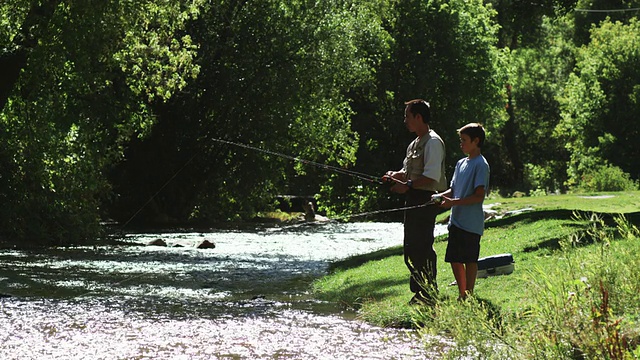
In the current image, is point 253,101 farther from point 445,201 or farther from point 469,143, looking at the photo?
point 445,201

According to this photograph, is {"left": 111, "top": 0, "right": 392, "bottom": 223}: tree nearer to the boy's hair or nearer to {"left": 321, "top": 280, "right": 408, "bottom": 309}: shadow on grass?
{"left": 321, "top": 280, "right": 408, "bottom": 309}: shadow on grass

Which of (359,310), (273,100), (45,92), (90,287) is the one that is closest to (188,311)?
(359,310)

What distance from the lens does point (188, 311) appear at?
1146 cm

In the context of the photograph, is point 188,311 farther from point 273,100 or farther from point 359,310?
point 273,100

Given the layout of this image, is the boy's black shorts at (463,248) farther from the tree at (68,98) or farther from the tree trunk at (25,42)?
the tree trunk at (25,42)

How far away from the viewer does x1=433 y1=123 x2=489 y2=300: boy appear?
32.3 feet

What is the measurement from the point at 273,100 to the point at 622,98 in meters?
18.8

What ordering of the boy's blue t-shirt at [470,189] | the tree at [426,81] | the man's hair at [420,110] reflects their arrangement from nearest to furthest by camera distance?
the boy's blue t-shirt at [470,189], the man's hair at [420,110], the tree at [426,81]

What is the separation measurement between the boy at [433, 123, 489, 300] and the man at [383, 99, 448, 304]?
1.01 ft

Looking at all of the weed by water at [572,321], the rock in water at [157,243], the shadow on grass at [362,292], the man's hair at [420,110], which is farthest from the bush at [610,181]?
the weed by water at [572,321]

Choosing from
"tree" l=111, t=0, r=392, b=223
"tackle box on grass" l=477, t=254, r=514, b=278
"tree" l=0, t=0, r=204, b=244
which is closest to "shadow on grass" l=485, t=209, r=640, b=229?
"tackle box on grass" l=477, t=254, r=514, b=278

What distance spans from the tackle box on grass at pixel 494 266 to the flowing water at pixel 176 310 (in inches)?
69.6

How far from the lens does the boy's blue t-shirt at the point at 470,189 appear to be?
9867 millimetres

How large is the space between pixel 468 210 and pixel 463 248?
391mm
